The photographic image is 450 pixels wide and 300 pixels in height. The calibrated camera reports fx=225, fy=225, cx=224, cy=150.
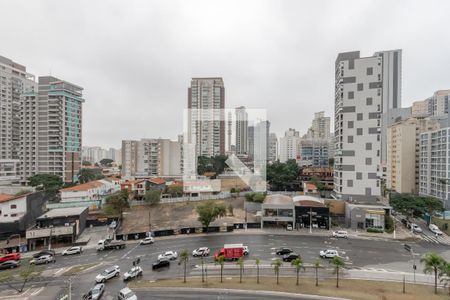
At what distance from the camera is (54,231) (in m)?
31.6

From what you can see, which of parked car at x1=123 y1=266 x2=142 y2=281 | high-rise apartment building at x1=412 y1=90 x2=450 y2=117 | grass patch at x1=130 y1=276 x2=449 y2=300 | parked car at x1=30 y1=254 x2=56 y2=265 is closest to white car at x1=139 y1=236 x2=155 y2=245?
parked car at x1=123 y1=266 x2=142 y2=281

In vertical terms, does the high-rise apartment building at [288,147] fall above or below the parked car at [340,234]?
above

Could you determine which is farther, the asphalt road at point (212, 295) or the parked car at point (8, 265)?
the parked car at point (8, 265)

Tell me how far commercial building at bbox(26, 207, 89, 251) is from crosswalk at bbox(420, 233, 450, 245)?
50459 mm

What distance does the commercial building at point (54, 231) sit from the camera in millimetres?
31202

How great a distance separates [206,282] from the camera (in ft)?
63.3

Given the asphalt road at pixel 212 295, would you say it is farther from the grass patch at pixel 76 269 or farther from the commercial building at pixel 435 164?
the commercial building at pixel 435 164

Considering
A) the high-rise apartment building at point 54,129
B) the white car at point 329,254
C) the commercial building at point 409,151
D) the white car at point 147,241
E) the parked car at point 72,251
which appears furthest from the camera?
the high-rise apartment building at point 54,129

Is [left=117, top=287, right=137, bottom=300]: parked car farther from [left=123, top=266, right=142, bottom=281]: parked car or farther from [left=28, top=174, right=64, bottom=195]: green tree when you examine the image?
[left=28, top=174, right=64, bottom=195]: green tree

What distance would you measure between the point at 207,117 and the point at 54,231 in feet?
181

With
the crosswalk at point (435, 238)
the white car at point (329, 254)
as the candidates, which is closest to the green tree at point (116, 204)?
the white car at point (329, 254)

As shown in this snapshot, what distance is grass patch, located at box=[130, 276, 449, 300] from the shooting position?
16906 mm

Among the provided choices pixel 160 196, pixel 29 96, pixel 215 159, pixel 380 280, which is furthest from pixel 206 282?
pixel 29 96

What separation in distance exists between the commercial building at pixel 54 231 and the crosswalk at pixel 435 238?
50459mm
